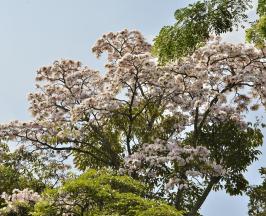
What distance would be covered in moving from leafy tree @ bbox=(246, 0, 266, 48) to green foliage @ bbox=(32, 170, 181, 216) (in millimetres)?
4520

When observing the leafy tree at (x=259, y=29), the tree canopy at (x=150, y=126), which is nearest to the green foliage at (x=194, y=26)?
the leafy tree at (x=259, y=29)

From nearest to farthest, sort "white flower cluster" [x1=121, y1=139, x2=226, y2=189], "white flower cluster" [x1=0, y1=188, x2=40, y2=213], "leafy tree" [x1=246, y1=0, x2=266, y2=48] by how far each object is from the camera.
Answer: "leafy tree" [x1=246, y1=0, x2=266, y2=48], "white flower cluster" [x1=0, y1=188, x2=40, y2=213], "white flower cluster" [x1=121, y1=139, x2=226, y2=189]

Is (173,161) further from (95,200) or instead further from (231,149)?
(95,200)

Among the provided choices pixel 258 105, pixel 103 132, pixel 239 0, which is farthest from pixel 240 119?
pixel 239 0

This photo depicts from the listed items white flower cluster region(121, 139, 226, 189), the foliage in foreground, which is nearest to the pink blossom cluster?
white flower cluster region(121, 139, 226, 189)

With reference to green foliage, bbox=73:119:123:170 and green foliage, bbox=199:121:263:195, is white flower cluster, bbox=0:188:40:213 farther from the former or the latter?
green foliage, bbox=199:121:263:195

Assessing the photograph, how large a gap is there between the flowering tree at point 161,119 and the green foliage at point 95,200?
747 centimetres

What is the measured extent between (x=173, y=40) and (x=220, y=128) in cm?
1044

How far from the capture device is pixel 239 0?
12.6 m

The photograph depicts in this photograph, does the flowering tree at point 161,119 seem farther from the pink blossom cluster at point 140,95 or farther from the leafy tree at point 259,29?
the leafy tree at point 259,29

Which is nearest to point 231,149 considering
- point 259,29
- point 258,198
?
point 258,198

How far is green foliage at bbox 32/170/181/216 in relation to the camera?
12.1m

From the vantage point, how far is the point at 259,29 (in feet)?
38.1

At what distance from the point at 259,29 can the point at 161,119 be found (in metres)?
12.0
